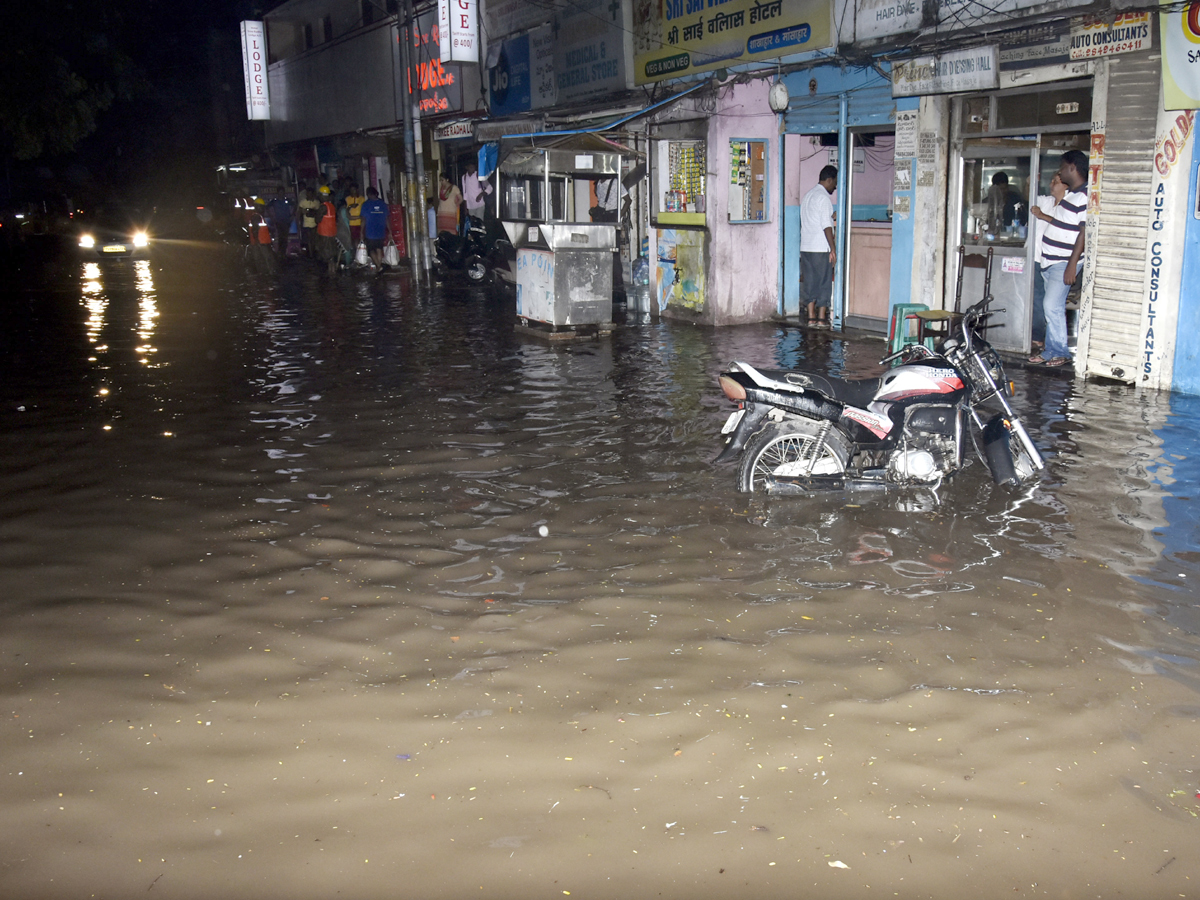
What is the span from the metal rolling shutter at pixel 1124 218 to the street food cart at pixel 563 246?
240 inches

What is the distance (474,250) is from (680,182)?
6.76m

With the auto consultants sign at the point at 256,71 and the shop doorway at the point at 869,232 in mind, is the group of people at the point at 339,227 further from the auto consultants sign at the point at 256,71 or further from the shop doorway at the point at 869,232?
the shop doorway at the point at 869,232

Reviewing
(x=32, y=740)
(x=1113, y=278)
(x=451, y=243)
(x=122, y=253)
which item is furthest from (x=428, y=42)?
(x=32, y=740)

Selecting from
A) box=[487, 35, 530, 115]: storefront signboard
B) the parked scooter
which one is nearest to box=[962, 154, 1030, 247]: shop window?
the parked scooter

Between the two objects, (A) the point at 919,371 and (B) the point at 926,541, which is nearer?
(B) the point at 926,541

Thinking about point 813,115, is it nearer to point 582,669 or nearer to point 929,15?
point 929,15

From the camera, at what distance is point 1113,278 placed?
9.43 metres

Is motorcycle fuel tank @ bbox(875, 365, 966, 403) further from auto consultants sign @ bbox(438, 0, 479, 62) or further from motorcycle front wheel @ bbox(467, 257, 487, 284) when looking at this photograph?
auto consultants sign @ bbox(438, 0, 479, 62)

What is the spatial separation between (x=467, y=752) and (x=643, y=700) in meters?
0.74

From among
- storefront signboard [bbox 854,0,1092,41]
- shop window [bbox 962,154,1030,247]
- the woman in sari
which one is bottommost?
shop window [bbox 962,154,1030,247]

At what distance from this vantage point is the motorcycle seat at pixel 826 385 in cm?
607

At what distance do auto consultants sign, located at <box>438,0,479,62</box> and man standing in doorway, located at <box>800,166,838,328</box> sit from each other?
37.7 feet

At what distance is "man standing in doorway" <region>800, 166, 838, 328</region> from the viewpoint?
1326 cm

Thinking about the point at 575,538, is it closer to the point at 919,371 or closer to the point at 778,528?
the point at 778,528
